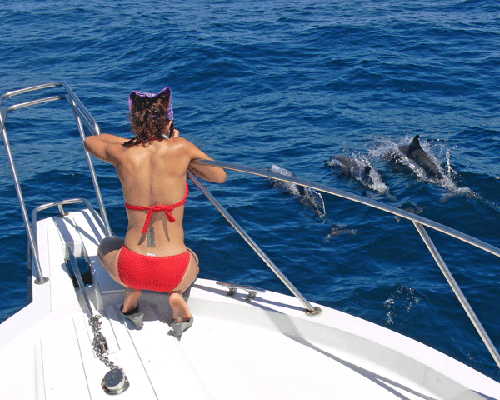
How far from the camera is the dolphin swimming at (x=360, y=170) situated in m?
9.26

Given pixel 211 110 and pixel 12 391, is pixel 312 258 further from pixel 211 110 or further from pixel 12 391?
pixel 211 110

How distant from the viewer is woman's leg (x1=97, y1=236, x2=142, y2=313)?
3.63 m

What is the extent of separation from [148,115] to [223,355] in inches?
60.7

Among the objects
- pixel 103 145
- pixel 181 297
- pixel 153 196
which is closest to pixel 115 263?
pixel 181 297

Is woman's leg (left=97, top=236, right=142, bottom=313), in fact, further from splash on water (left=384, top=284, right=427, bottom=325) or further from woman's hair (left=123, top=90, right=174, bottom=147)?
splash on water (left=384, top=284, right=427, bottom=325)

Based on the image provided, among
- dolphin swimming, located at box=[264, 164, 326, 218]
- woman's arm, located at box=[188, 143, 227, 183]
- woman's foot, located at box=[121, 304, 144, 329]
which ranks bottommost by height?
dolphin swimming, located at box=[264, 164, 326, 218]

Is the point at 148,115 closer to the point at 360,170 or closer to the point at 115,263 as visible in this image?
the point at 115,263

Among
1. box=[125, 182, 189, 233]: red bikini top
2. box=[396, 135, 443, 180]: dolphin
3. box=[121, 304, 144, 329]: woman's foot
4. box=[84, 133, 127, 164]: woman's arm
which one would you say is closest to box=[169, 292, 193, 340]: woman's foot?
box=[121, 304, 144, 329]: woman's foot

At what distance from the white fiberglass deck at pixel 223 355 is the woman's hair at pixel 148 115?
125 centimetres

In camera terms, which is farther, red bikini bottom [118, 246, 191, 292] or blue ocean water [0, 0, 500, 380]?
blue ocean water [0, 0, 500, 380]

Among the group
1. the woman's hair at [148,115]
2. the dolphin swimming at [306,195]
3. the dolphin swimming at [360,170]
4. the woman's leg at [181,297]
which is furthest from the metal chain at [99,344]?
the dolphin swimming at [360,170]

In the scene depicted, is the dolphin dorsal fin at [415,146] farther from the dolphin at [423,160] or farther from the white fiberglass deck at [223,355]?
the white fiberglass deck at [223,355]

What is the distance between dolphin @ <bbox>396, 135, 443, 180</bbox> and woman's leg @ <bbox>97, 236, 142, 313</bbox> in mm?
6752

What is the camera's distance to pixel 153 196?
11.0ft
